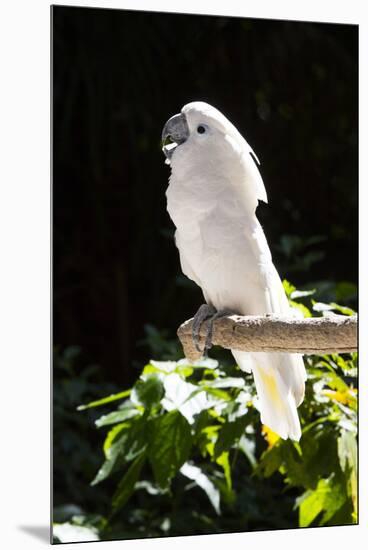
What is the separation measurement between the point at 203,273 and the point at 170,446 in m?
0.40

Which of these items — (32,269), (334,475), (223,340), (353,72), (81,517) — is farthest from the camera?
(353,72)

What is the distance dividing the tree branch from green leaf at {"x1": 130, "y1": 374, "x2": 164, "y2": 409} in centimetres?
30

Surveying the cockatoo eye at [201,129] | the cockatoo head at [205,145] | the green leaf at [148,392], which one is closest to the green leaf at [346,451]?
the green leaf at [148,392]

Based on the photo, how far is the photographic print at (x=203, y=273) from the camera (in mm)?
1674

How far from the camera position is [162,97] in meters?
2.47

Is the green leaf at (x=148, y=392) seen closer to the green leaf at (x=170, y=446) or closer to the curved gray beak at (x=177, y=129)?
the green leaf at (x=170, y=446)

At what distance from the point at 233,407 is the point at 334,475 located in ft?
1.02

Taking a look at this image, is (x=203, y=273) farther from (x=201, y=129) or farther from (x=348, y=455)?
(x=348, y=455)

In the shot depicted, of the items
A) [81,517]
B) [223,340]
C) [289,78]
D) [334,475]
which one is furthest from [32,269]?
[289,78]

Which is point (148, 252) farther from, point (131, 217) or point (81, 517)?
point (81, 517)

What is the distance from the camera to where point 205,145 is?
1657 mm

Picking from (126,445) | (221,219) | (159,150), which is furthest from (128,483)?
(159,150)

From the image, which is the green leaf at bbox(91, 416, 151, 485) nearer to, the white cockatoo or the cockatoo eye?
the white cockatoo

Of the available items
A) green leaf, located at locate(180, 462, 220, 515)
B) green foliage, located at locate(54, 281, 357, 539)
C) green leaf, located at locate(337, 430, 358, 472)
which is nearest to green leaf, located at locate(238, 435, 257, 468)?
green foliage, located at locate(54, 281, 357, 539)
